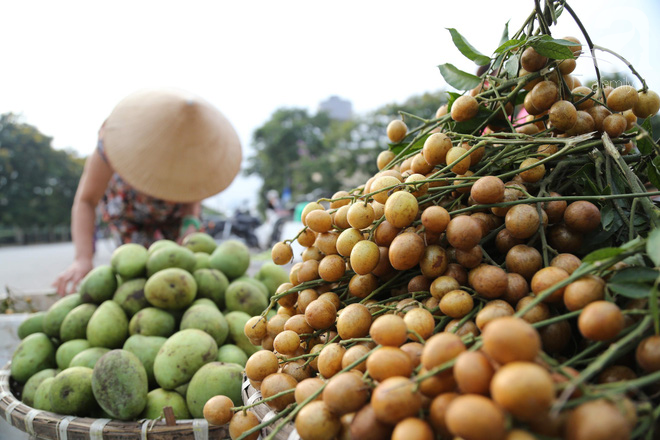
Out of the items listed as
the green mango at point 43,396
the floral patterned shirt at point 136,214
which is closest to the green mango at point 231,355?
the green mango at point 43,396

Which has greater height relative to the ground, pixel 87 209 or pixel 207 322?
pixel 87 209

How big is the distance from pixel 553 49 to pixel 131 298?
1.60 m

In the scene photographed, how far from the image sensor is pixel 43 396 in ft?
4.00

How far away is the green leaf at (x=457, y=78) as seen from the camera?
1.05 meters

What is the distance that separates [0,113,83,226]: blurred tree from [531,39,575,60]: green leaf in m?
21.2

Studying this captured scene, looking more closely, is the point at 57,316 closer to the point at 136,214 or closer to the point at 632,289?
the point at 136,214

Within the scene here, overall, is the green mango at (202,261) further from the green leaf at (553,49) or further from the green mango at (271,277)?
the green leaf at (553,49)

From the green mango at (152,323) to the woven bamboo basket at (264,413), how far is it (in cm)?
69

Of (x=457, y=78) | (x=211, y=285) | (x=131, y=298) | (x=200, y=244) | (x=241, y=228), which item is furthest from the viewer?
(x=241, y=228)

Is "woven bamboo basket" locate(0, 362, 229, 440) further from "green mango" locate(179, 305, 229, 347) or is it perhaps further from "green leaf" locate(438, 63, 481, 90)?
"green leaf" locate(438, 63, 481, 90)

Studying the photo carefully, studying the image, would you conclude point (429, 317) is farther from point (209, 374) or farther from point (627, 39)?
point (627, 39)

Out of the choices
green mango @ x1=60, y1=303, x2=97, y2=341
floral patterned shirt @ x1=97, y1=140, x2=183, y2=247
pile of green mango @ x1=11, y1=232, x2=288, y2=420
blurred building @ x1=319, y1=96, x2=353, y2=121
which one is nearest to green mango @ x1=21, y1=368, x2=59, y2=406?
pile of green mango @ x1=11, y1=232, x2=288, y2=420

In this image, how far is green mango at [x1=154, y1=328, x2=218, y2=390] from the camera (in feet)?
4.09

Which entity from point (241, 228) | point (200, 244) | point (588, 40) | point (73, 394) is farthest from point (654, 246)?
point (241, 228)
